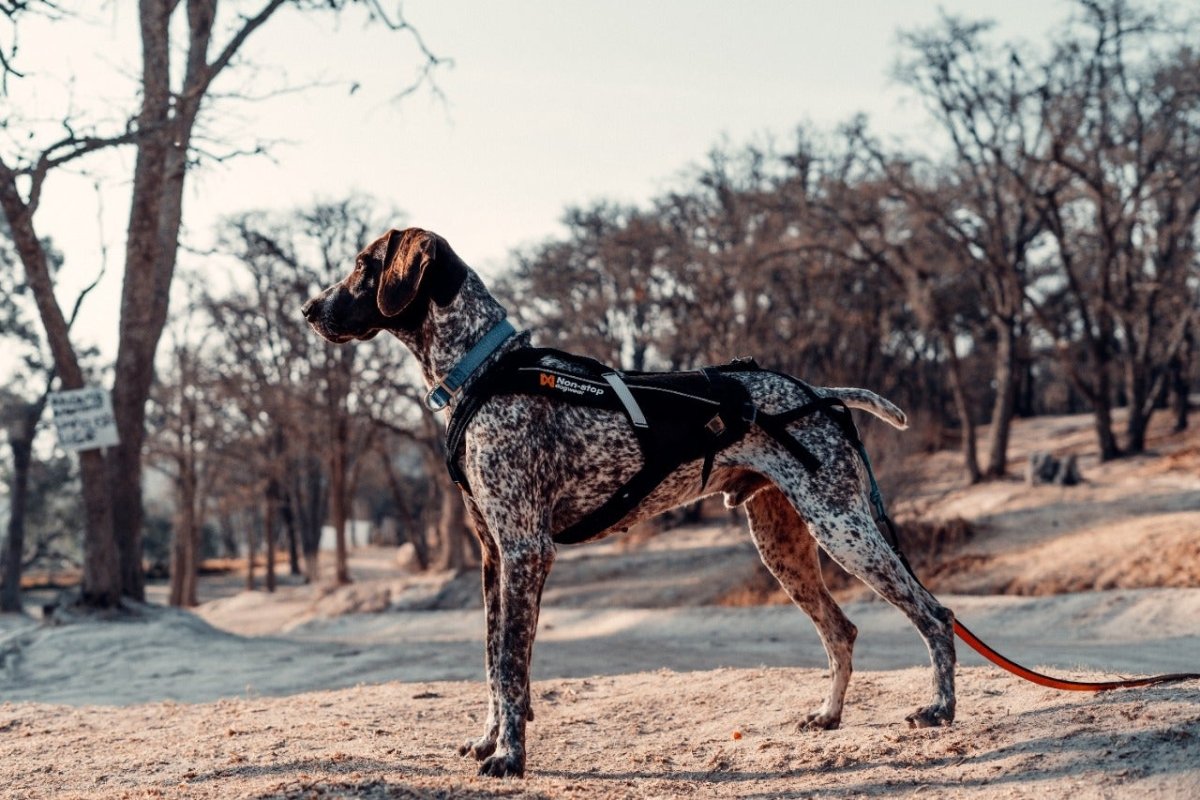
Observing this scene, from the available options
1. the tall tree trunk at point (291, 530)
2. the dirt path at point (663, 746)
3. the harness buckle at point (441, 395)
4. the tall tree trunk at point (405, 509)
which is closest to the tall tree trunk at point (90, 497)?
the dirt path at point (663, 746)

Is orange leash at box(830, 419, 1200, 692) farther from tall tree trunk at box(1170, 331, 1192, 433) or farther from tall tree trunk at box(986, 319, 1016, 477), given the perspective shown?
tall tree trunk at box(1170, 331, 1192, 433)

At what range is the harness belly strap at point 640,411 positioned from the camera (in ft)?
19.0

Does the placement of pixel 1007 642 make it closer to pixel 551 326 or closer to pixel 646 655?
pixel 646 655

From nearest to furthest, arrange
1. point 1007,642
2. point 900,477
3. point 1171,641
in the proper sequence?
point 1171,641
point 1007,642
point 900,477

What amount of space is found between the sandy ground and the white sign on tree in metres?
2.15

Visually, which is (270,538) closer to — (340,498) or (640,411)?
(340,498)

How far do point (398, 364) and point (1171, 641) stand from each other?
25.2 metres

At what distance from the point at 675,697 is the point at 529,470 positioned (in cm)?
261

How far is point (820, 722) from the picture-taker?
6281mm

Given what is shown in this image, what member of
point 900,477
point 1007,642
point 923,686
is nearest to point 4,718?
point 923,686

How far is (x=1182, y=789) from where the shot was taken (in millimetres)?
4355

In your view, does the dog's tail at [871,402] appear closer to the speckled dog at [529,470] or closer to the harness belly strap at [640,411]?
the speckled dog at [529,470]

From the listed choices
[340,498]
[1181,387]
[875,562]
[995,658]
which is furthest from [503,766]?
[1181,387]

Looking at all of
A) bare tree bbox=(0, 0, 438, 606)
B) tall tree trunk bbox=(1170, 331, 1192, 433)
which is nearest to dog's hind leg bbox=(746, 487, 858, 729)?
bare tree bbox=(0, 0, 438, 606)
